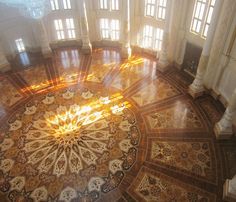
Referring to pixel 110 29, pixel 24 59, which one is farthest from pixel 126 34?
pixel 24 59

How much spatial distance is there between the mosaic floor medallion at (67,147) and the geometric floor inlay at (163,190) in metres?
0.85

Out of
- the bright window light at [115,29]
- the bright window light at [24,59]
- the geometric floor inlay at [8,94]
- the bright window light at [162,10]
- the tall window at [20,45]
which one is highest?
the bright window light at [162,10]

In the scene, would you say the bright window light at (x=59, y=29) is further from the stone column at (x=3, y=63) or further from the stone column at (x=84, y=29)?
the stone column at (x=3, y=63)

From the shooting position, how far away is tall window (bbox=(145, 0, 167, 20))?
13.8 metres

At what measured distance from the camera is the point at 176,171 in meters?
8.84

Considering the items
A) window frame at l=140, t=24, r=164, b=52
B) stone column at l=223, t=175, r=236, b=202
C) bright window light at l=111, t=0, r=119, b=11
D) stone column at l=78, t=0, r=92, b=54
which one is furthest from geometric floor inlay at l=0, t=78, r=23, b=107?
stone column at l=223, t=175, r=236, b=202

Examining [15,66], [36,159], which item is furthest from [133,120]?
[15,66]

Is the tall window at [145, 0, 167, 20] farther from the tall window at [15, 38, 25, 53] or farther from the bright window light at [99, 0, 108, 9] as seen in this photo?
the tall window at [15, 38, 25, 53]

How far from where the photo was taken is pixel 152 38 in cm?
1555

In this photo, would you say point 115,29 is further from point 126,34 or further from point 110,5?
point 110,5

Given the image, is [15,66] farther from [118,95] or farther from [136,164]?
[136,164]

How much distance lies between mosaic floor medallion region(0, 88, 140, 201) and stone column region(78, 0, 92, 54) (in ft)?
15.9

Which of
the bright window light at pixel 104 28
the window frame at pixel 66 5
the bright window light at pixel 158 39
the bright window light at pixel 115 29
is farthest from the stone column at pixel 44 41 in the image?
the bright window light at pixel 158 39

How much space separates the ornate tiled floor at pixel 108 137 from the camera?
332 inches
